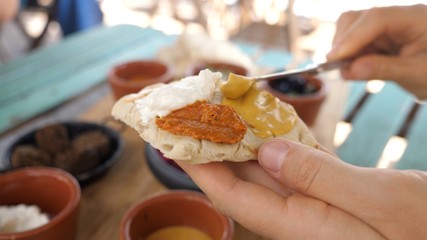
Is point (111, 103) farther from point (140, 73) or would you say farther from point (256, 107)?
point (256, 107)

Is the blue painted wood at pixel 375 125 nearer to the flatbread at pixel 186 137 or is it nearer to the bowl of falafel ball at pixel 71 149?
the flatbread at pixel 186 137

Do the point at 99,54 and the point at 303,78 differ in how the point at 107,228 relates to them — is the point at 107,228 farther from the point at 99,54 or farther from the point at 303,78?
the point at 99,54

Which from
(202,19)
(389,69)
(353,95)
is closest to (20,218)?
(389,69)

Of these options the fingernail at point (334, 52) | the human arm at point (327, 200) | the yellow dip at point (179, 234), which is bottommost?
the yellow dip at point (179, 234)

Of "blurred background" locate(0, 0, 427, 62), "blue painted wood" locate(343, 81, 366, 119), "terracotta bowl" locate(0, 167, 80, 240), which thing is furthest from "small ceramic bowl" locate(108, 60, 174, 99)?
"blurred background" locate(0, 0, 427, 62)

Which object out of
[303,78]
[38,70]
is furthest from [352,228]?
[38,70]

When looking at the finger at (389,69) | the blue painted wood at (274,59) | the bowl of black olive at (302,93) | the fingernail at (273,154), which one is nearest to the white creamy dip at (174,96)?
the fingernail at (273,154)
